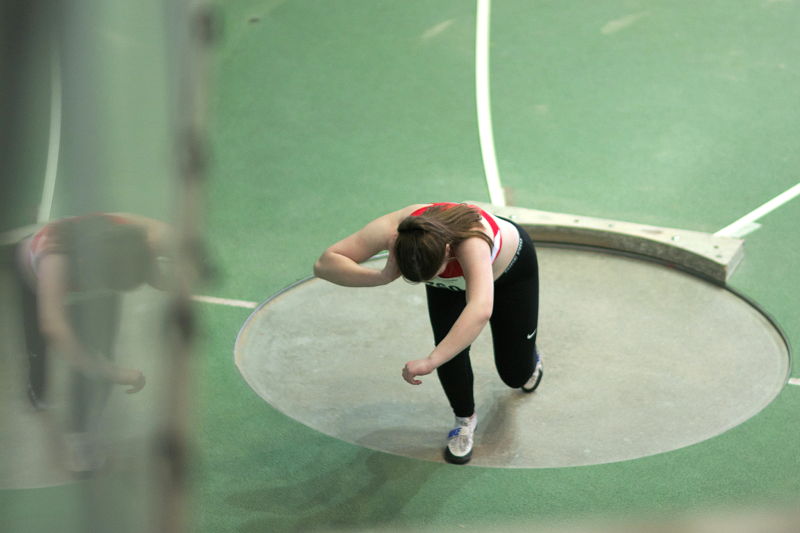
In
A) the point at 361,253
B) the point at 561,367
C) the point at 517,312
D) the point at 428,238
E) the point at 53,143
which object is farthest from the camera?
the point at 561,367

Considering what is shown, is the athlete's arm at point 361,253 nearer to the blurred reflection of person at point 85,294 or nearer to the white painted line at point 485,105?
the white painted line at point 485,105

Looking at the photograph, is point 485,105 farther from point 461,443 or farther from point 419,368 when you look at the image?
point 419,368

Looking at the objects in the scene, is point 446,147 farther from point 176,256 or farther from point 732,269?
point 176,256

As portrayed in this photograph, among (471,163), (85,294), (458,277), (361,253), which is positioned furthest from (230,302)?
(85,294)

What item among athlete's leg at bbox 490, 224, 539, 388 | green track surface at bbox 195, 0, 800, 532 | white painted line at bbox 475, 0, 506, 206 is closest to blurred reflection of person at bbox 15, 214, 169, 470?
green track surface at bbox 195, 0, 800, 532

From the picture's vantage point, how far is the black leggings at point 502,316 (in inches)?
155

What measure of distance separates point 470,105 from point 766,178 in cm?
213

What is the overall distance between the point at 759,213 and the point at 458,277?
3.02 meters

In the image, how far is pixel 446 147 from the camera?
697 cm

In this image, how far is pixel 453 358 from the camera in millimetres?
3988

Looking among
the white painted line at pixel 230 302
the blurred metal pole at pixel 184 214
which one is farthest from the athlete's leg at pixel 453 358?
the blurred metal pole at pixel 184 214

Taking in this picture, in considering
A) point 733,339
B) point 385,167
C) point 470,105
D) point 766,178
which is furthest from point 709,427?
point 470,105

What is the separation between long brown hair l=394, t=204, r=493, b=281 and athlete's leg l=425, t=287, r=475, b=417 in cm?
33

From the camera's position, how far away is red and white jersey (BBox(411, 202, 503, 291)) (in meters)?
3.73
